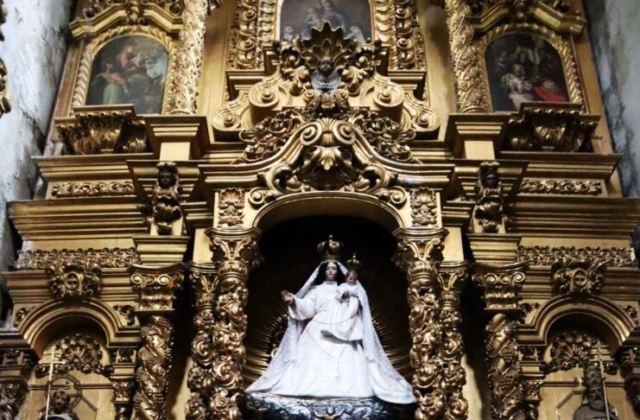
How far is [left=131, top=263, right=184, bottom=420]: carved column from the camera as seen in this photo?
24.1 ft

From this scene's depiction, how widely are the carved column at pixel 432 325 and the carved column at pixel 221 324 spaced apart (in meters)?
1.28

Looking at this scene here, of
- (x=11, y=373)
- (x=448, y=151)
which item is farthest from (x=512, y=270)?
(x=11, y=373)

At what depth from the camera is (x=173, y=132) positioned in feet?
29.8

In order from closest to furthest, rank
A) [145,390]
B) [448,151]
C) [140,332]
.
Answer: [145,390]
[140,332]
[448,151]

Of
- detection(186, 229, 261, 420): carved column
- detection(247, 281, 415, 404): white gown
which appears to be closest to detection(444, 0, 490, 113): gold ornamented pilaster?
detection(247, 281, 415, 404): white gown

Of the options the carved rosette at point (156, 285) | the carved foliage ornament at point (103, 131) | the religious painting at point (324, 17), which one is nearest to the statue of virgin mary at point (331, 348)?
the carved rosette at point (156, 285)

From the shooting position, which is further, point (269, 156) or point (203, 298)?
point (269, 156)

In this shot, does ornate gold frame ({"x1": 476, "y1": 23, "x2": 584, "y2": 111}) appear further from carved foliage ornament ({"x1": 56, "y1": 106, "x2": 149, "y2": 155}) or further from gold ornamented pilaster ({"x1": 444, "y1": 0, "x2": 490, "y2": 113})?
carved foliage ornament ({"x1": 56, "y1": 106, "x2": 149, "y2": 155})

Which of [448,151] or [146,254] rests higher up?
[448,151]

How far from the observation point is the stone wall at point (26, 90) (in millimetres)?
8898

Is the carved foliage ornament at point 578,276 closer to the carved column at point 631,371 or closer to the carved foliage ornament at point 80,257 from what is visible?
the carved column at point 631,371

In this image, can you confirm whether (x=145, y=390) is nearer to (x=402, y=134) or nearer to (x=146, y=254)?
(x=146, y=254)

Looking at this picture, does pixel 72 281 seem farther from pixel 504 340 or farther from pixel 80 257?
pixel 504 340

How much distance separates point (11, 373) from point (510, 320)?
13.4 ft
